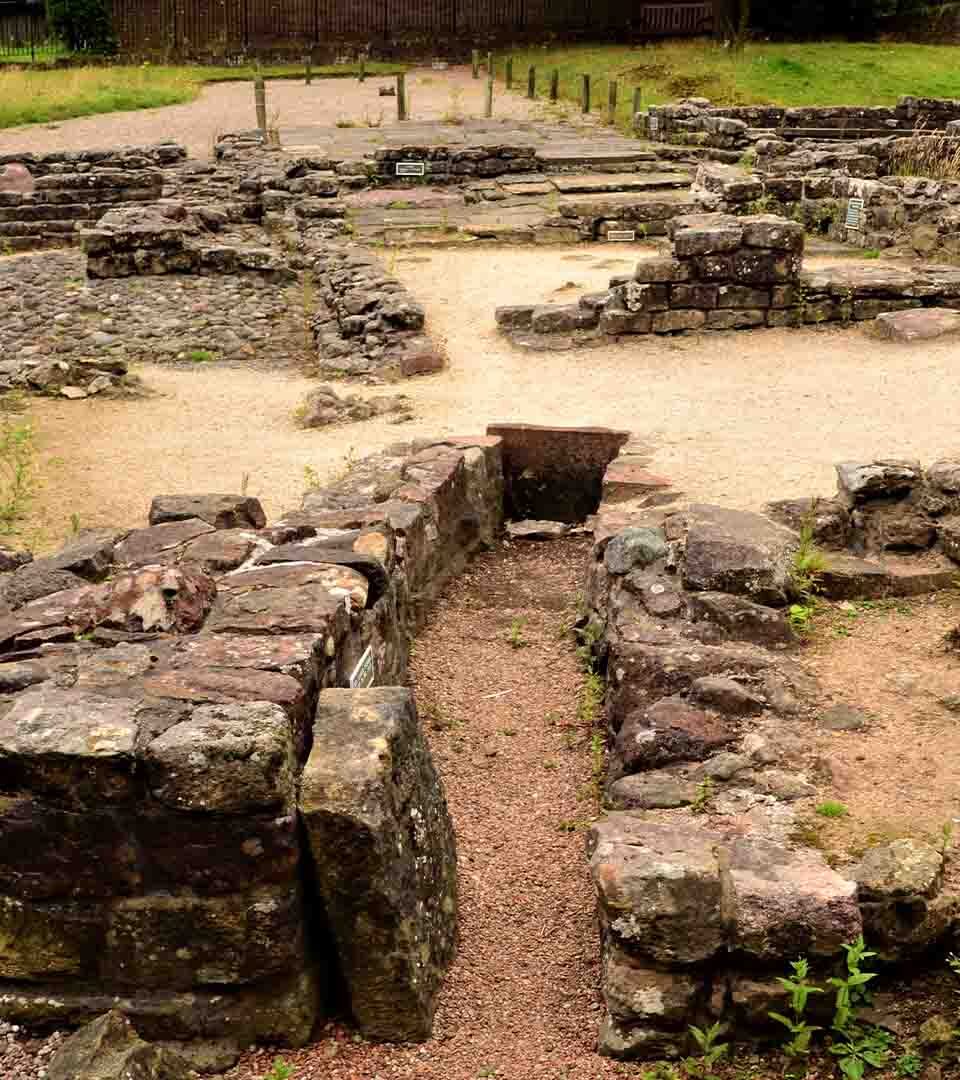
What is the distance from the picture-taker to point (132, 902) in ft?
11.9

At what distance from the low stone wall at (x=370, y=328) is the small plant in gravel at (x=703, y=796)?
23.1 feet

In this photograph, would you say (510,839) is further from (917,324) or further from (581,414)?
(917,324)

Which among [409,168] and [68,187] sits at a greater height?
[409,168]

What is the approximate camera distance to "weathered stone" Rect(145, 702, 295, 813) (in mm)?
3494

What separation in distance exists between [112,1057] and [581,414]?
22.5 feet

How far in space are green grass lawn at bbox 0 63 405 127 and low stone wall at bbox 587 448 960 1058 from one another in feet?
78.2

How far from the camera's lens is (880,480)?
6590 millimetres

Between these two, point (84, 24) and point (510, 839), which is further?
point (84, 24)

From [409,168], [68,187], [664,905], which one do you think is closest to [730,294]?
[664,905]

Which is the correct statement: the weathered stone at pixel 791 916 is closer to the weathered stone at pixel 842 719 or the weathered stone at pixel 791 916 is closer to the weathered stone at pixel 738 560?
the weathered stone at pixel 842 719

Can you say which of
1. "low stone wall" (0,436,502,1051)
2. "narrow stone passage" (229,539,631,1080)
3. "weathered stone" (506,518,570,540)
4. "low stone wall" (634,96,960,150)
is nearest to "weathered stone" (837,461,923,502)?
"narrow stone passage" (229,539,631,1080)

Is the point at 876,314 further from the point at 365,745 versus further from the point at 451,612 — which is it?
the point at 365,745

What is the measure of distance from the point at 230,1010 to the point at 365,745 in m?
0.83

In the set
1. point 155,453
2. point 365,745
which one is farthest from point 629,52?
point 365,745
